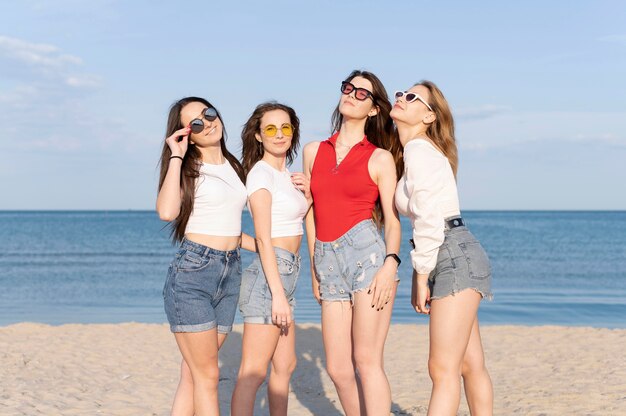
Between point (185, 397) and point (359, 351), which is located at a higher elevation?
point (359, 351)

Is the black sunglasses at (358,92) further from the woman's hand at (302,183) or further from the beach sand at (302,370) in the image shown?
the beach sand at (302,370)

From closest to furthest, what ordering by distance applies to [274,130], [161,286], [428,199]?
[428,199] < [274,130] < [161,286]

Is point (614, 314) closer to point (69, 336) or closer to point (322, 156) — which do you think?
point (69, 336)

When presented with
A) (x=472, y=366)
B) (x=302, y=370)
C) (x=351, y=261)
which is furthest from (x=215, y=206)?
(x=302, y=370)

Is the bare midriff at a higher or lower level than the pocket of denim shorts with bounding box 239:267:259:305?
higher

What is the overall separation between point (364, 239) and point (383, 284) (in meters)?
0.32

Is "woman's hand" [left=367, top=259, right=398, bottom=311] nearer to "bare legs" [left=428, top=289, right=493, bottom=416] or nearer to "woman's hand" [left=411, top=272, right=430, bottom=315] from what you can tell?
"woman's hand" [left=411, top=272, right=430, bottom=315]

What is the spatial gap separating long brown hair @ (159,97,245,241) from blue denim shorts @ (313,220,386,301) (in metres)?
0.78

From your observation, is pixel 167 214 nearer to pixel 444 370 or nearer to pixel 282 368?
pixel 282 368

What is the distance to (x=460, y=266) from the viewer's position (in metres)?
4.02

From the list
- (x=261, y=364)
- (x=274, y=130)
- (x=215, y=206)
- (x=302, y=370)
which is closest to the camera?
(x=215, y=206)

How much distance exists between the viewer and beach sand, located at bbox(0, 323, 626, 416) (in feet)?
23.7

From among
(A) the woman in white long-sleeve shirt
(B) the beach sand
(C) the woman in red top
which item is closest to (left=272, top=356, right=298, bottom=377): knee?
(C) the woman in red top

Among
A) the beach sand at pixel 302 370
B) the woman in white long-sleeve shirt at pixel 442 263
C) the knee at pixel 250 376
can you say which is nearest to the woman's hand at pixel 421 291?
the woman in white long-sleeve shirt at pixel 442 263
